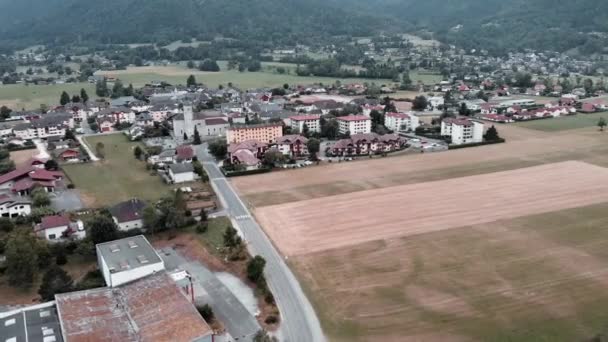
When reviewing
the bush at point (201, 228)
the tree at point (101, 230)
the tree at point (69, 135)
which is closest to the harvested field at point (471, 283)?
the bush at point (201, 228)

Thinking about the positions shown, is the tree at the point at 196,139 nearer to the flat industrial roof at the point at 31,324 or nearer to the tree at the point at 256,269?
the tree at the point at 256,269

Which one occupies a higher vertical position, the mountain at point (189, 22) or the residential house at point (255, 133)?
the mountain at point (189, 22)

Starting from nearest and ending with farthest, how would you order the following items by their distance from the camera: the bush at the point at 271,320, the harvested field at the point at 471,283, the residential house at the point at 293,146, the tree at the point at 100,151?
the harvested field at the point at 471,283, the bush at the point at 271,320, the residential house at the point at 293,146, the tree at the point at 100,151

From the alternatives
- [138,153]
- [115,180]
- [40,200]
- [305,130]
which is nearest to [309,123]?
[305,130]

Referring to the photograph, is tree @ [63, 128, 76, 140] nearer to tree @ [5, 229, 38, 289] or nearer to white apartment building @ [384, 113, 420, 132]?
tree @ [5, 229, 38, 289]

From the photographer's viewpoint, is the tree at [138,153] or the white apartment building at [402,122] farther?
the white apartment building at [402,122]

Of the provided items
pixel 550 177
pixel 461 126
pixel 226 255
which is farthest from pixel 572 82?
pixel 226 255

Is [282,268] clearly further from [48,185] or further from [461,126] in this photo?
[461,126]
